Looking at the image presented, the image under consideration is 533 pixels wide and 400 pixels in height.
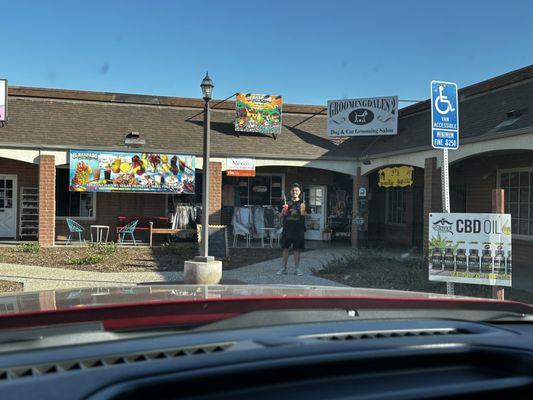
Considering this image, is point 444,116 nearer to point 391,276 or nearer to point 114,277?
point 391,276

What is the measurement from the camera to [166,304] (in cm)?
220

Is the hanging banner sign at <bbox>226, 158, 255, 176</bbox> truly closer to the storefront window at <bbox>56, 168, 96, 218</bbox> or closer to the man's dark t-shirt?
the storefront window at <bbox>56, 168, 96, 218</bbox>

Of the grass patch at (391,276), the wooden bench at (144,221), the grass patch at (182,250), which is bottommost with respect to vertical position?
the grass patch at (391,276)

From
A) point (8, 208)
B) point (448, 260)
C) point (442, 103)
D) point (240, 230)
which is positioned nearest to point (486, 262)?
point (448, 260)

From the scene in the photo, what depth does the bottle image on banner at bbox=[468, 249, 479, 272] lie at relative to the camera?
21.8ft

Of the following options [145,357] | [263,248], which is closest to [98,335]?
[145,357]

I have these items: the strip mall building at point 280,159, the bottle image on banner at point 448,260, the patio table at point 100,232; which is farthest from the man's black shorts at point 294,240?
the patio table at point 100,232

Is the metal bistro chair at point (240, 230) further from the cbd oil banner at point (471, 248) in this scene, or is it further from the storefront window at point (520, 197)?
the cbd oil banner at point (471, 248)

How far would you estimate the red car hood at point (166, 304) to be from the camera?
6.61 ft

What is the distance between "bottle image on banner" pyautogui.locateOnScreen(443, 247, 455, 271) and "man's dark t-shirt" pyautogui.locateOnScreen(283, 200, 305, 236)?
4875 millimetres

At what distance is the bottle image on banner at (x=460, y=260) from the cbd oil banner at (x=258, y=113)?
12.6 meters

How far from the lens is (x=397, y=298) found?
2.57 m

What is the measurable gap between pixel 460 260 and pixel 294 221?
5.11 meters

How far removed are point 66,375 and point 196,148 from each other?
16.0 m
